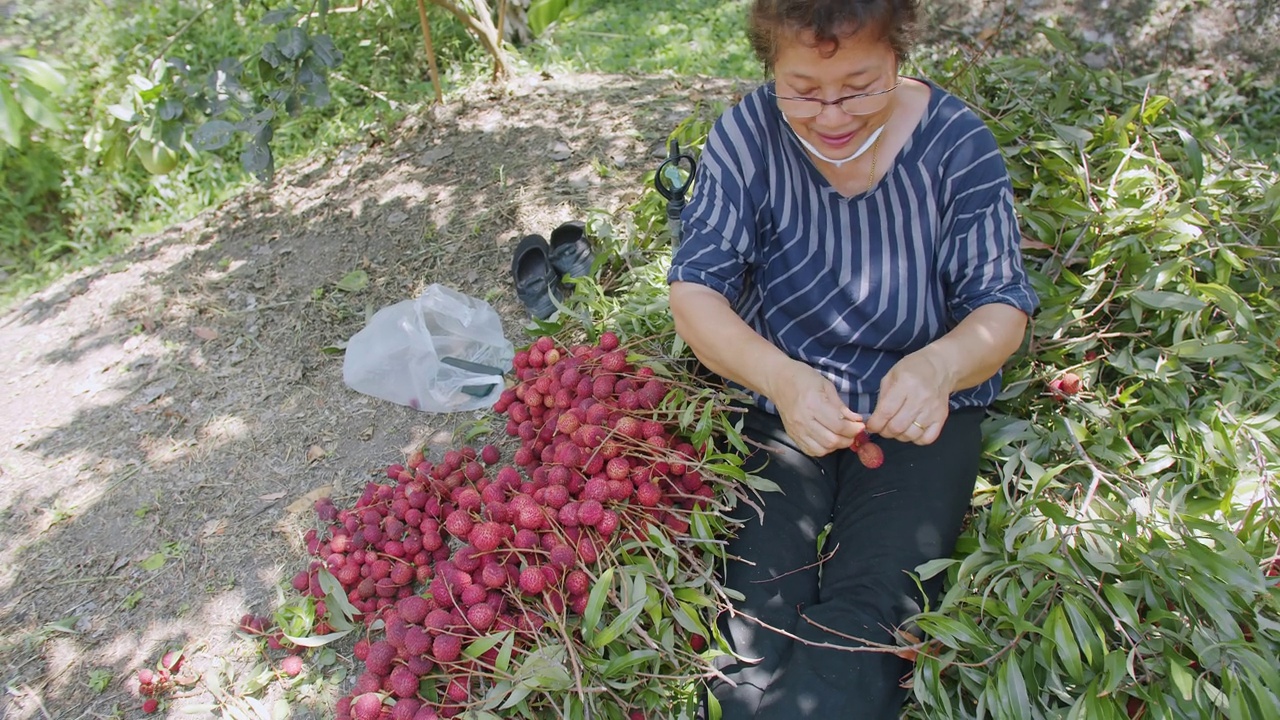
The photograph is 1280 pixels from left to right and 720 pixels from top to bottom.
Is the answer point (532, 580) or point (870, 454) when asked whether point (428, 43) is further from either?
point (870, 454)

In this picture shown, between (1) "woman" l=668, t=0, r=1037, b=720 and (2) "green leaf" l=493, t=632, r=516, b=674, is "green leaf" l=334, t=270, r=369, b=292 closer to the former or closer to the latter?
(1) "woman" l=668, t=0, r=1037, b=720

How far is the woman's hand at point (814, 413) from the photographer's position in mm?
1479

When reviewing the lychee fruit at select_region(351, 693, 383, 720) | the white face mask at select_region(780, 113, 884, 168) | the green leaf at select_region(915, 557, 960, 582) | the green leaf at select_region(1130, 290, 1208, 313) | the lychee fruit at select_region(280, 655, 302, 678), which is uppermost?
the white face mask at select_region(780, 113, 884, 168)

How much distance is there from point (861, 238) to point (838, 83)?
0.34 m

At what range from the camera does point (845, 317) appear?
176cm

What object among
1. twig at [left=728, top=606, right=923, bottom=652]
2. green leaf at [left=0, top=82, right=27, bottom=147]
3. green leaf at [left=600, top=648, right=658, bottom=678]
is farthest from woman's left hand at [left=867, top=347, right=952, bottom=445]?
green leaf at [left=0, top=82, right=27, bottom=147]

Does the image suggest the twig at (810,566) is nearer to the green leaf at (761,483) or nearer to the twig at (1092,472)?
the green leaf at (761,483)

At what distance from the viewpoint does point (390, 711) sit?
162 centimetres

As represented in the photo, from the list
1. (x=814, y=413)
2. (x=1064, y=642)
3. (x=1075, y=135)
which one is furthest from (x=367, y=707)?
(x=1075, y=135)

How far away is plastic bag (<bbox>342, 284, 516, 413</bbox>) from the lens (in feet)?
8.16

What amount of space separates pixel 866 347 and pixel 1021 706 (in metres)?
0.73

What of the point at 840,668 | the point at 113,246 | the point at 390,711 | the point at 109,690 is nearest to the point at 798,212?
the point at 840,668

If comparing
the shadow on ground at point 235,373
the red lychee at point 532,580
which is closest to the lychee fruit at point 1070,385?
the red lychee at point 532,580

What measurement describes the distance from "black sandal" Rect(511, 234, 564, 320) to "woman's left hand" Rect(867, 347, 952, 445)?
1.36m
